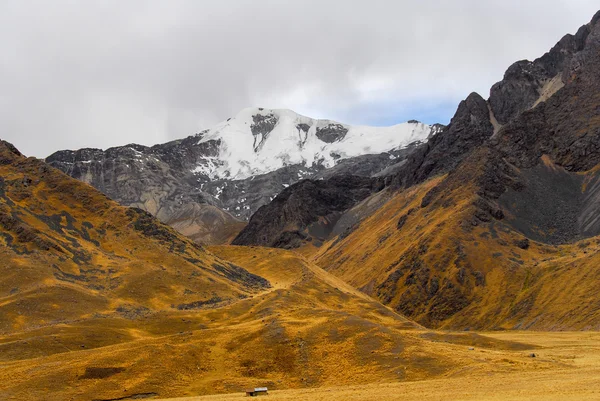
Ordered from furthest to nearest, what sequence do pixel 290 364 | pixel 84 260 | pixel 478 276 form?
pixel 478 276 < pixel 84 260 < pixel 290 364

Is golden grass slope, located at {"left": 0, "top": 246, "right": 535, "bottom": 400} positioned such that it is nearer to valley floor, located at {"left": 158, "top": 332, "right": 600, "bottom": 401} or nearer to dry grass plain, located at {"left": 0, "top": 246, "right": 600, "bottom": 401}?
dry grass plain, located at {"left": 0, "top": 246, "right": 600, "bottom": 401}

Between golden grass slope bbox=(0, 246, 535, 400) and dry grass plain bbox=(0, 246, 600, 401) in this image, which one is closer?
dry grass plain bbox=(0, 246, 600, 401)

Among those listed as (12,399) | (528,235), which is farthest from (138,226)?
(528,235)

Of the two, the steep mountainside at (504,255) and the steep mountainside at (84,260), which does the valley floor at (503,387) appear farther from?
the steep mountainside at (504,255)

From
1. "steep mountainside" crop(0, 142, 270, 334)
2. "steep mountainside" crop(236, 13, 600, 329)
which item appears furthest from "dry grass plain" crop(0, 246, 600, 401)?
"steep mountainside" crop(236, 13, 600, 329)

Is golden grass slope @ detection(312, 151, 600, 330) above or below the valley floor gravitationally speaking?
above

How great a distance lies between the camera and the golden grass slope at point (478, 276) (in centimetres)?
12356

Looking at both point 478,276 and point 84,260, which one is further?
point 478,276

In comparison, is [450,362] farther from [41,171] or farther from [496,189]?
[496,189]

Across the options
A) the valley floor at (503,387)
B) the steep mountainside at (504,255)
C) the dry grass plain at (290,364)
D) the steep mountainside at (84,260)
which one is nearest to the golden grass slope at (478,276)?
the steep mountainside at (504,255)

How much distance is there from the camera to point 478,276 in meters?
152

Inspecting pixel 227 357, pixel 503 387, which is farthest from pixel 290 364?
pixel 503 387

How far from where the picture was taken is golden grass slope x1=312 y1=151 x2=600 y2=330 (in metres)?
124

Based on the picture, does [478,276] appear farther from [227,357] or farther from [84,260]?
[227,357]
